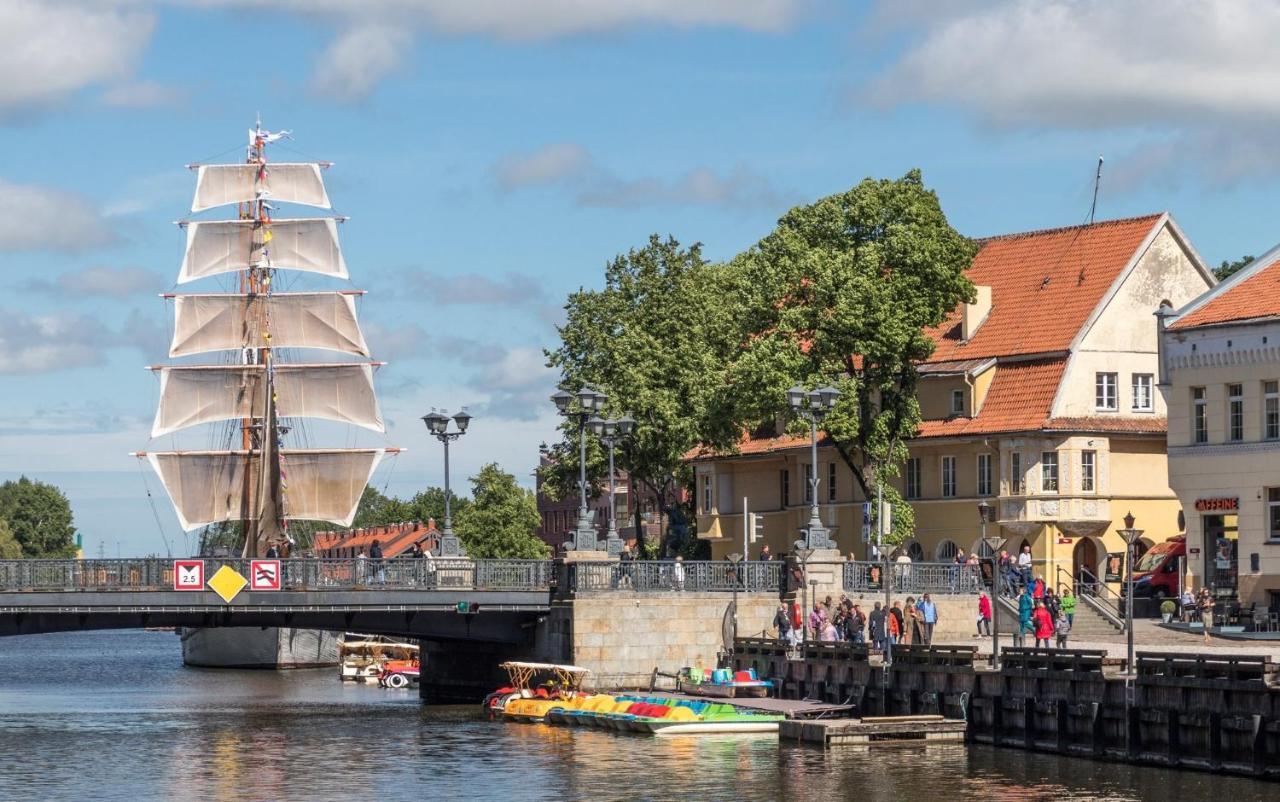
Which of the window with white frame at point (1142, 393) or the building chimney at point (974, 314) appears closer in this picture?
the window with white frame at point (1142, 393)

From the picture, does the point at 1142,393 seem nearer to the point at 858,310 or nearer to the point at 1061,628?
the point at 858,310

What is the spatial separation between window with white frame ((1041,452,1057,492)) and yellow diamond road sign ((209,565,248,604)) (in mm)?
29878

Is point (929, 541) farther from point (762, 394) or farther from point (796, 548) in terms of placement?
point (796, 548)

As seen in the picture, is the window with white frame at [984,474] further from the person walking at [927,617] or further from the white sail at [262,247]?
the white sail at [262,247]

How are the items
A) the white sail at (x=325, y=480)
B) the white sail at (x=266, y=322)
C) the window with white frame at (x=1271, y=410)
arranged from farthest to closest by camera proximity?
the white sail at (x=266, y=322) → the white sail at (x=325, y=480) → the window with white frame at (x=1271, y=410)

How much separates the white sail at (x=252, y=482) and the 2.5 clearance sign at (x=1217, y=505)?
53437 mm

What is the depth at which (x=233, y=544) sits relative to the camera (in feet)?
368

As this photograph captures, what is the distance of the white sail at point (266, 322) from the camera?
113188mm

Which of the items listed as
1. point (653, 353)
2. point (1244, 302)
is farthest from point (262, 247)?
point (1244, 302)

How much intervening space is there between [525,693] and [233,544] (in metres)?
51.2

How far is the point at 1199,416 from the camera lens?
225ft

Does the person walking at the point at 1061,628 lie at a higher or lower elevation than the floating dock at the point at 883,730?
higher

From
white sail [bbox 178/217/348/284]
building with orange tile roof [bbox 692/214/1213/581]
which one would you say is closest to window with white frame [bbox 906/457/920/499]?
building with orange tile roof [bbox 692/214/1213/581]

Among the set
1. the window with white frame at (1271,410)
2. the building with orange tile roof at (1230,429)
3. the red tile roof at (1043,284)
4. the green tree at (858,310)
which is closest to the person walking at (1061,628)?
the building with orange tile roof at (1230,429)
